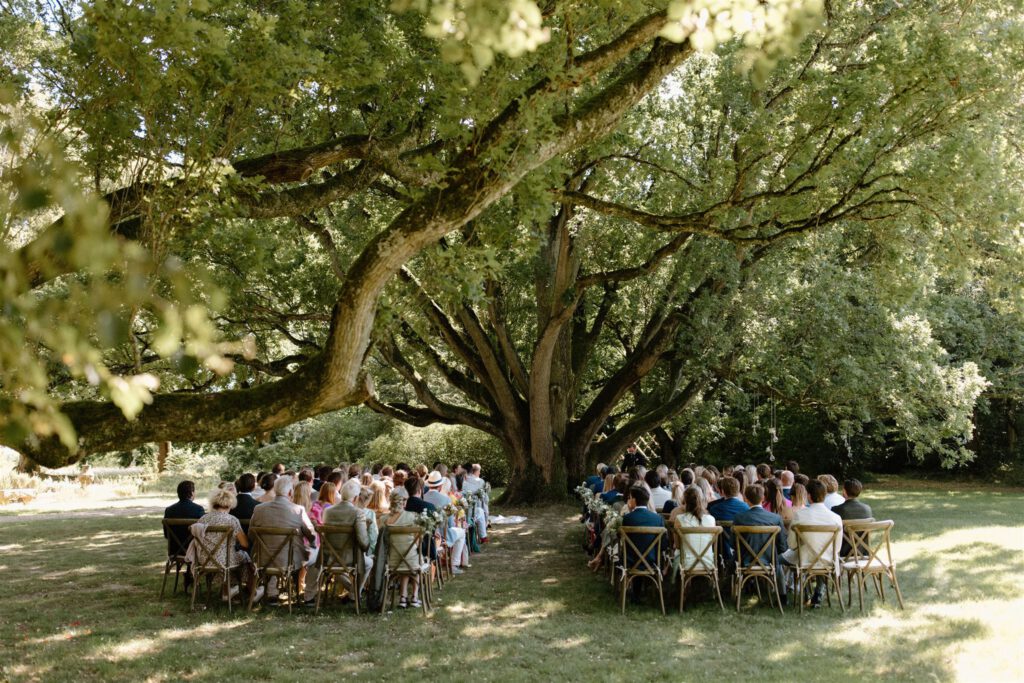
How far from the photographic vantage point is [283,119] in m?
9.73

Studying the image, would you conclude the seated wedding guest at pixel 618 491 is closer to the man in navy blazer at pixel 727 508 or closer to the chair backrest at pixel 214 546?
the man in navy blazer at pixel 727 508

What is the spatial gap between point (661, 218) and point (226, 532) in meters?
6.78

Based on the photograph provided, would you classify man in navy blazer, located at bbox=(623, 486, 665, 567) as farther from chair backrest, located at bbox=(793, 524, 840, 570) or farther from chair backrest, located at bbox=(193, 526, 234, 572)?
chair backrest, located at bbox=(193, 526, 234, 572)

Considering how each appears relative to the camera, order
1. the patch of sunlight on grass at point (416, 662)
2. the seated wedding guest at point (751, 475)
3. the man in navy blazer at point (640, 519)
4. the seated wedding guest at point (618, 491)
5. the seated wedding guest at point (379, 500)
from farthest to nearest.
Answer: the seated wedding guest at point (751, 475), the seated wedding guest at point (618, 491), the seated wedding guest at point (379, 500), the man in navy blazer at point (640, 519), the patch of sunlight on grass at point (416, 662)

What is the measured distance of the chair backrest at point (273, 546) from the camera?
8.77 meters

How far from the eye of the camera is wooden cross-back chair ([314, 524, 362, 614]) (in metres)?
8.89

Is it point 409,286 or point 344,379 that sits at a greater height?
point 409,286

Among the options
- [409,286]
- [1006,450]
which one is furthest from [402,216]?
[1006,450]

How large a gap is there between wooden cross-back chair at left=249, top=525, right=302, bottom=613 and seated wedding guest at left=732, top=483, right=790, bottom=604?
15.8 ft

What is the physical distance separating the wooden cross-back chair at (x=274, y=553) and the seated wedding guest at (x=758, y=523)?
4.82 m

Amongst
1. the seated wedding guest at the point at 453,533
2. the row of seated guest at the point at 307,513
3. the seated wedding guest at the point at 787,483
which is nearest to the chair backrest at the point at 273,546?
the row of seated guest at the point at 307,513

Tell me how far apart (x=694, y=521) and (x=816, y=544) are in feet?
4.22

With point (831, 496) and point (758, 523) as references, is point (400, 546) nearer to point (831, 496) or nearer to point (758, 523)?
point (758, 523)

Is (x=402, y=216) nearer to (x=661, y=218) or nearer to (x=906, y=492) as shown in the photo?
(x=661, y=218)
